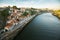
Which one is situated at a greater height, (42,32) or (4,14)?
(4,14)

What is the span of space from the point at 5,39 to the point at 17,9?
2172 millimetres

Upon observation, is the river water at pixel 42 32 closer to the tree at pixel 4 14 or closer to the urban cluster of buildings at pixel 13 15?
the urban cluster of buildings at pixel 13 15

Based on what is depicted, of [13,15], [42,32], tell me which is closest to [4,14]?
[13,15]

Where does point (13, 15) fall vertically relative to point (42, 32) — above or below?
above

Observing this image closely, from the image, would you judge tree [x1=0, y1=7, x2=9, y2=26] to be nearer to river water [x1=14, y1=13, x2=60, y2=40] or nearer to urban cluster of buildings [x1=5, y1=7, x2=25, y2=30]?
urban cluster of buildings [x1=5, y1=7, x2=25, y2=30]

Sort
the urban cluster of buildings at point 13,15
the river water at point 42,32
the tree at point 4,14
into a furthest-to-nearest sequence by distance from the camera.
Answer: the urban cluster of buildings at point 13,15
the tree at point 4,14
the river water at point 42,32

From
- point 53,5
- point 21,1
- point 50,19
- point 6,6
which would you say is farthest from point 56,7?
point 50,19

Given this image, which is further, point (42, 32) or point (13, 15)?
point (42, 32)

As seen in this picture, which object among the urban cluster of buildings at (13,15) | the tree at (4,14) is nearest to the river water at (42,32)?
the urban cluster of buildings at (13,15)

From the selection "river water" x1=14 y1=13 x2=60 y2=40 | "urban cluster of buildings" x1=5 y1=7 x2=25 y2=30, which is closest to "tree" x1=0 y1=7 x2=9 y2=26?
"urban cluster of buildings" x1=5 y1=7 x2=25 y2=30

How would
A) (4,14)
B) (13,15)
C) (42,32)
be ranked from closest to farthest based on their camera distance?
(4,14) → (13,15) → (42,32)

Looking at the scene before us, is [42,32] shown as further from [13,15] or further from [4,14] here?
[4,14]

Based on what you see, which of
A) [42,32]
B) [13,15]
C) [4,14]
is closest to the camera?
[4,14]

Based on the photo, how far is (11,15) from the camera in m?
8.14
